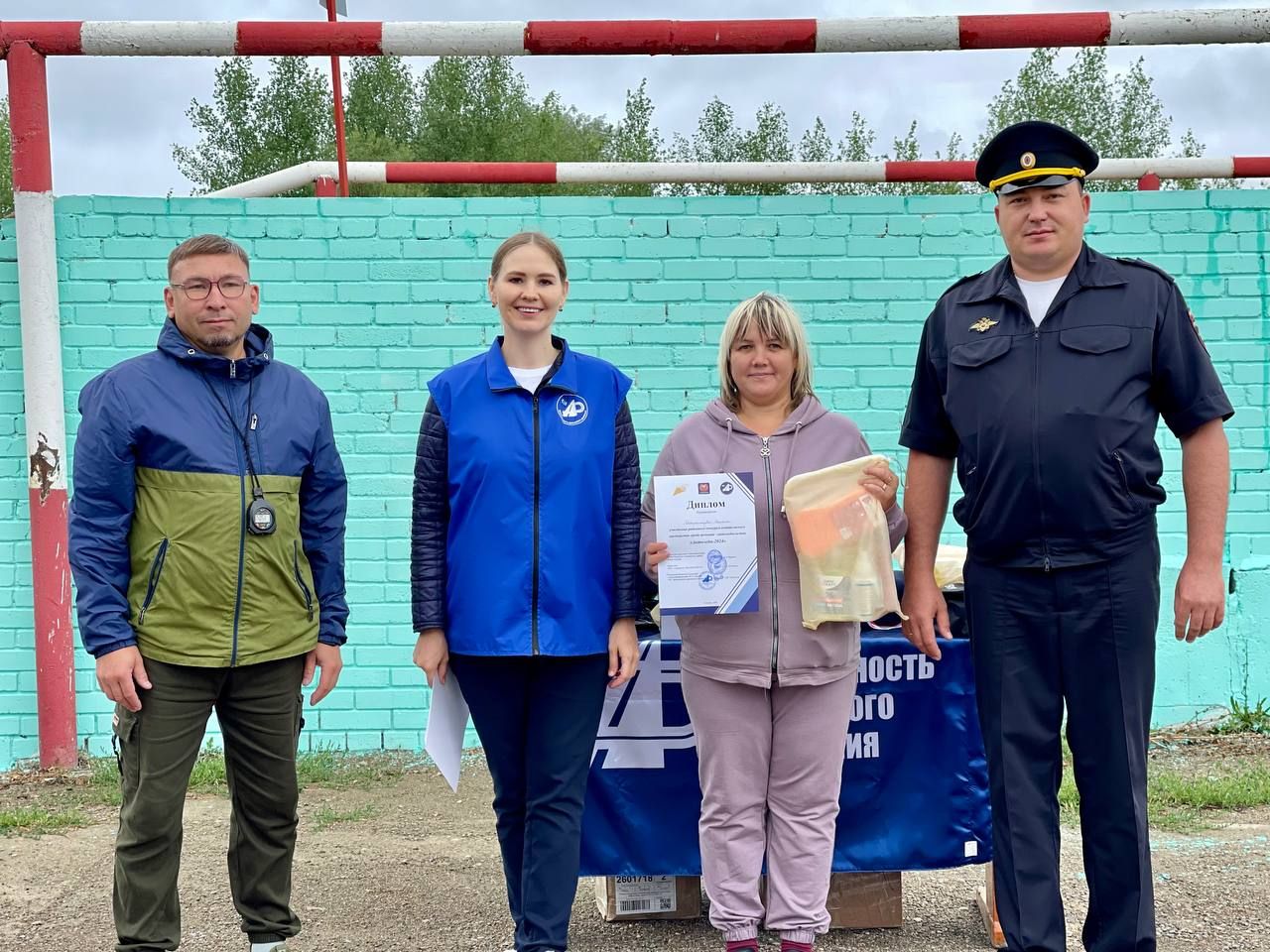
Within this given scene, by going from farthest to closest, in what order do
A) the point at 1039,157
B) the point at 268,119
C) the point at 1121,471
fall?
the point at 268,119, the point at 1039,157, the point at 1121,471

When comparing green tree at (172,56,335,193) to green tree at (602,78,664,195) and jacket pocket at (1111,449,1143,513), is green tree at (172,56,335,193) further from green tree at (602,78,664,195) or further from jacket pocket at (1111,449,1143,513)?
jacket pocket at (1111,449,1143,513)

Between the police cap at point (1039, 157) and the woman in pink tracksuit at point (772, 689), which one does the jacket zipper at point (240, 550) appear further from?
the police cap at point (1039, 157)

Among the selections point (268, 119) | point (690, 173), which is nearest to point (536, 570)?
point (690, 173)

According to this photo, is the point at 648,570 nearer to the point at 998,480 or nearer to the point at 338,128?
the point at 998,480

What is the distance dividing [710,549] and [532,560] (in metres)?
0.47

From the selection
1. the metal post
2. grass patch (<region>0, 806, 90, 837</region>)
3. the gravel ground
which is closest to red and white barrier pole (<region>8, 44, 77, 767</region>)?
grass patch (<region>0, 806, 90, 837</region>)

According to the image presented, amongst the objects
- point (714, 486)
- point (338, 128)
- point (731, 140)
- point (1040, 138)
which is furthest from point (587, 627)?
point (731, 140)

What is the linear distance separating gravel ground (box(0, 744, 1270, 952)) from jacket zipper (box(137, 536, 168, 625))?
1.21 meters

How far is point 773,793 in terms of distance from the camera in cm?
329

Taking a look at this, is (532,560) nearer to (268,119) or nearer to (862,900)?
(862,900)

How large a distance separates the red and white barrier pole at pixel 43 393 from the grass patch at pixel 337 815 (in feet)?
4.27

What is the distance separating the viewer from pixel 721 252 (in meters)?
5.45

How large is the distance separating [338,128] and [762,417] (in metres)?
3.03

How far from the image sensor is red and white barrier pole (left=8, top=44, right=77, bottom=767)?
5156mm
